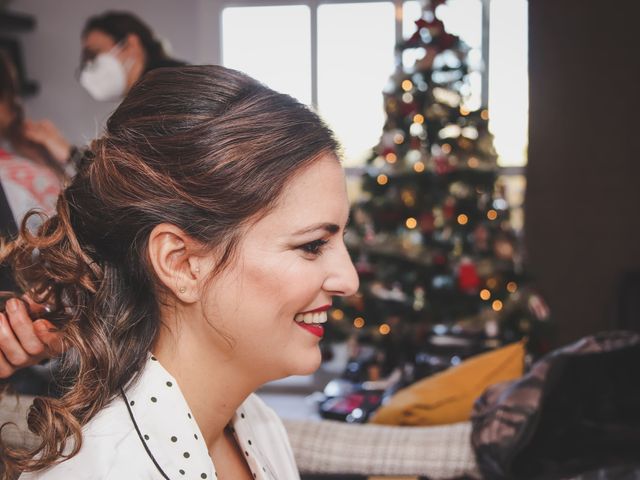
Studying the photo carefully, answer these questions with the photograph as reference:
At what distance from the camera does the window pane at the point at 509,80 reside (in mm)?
4371

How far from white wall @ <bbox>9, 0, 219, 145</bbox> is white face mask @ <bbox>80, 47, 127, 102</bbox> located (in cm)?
211

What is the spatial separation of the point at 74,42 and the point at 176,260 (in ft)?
14.0

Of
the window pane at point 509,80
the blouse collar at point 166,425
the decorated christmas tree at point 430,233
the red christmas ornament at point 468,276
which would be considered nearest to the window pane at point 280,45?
the decorated christmas tree at point 430,233

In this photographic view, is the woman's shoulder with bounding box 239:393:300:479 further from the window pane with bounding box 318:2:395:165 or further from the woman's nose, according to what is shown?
the window pane with bounding box 318:2:395:165

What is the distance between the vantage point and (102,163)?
3.15ft

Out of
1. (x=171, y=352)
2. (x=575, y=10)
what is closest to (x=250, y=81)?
(x=171, y=352)

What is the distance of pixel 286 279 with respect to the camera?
3.04 feet

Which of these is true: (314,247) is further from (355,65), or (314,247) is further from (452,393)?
(355,65)

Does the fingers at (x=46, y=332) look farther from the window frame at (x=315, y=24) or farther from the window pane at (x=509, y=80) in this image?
the window pane at (x=509, y=80)

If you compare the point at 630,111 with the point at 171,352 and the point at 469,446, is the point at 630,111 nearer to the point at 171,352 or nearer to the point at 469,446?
the point at 469,446

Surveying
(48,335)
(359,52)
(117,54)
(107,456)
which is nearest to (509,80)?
(359,52)

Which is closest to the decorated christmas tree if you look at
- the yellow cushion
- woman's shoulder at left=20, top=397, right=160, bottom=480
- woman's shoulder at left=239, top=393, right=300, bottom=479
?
the yellow cushion

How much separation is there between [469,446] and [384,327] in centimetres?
212

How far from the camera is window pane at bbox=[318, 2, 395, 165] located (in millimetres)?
4535
